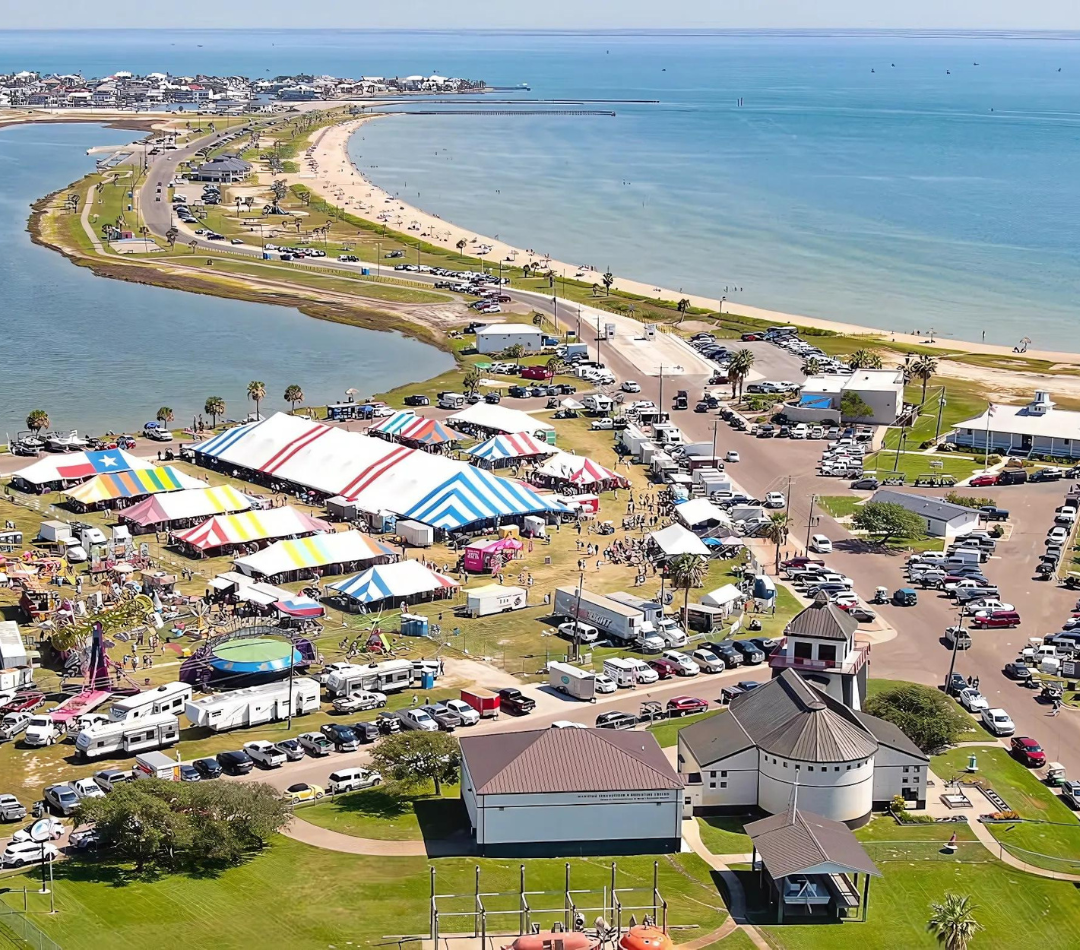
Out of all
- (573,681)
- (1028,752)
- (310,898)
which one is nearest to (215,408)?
(573,681)

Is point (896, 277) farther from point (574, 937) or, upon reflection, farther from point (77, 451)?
point (574, 937)

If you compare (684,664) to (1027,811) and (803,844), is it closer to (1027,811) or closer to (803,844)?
(1027,811)

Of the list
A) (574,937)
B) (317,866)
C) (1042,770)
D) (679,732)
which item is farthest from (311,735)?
(1042,770)

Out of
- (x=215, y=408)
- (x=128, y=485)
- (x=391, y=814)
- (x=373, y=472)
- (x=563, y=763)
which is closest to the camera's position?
(x=563, y=763)

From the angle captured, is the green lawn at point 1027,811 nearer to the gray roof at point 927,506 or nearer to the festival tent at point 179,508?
the gray roof at point 927,506

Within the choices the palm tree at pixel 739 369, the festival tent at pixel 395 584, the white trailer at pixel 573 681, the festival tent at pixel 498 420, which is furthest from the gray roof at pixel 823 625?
the palm tree at pixel 739 369
